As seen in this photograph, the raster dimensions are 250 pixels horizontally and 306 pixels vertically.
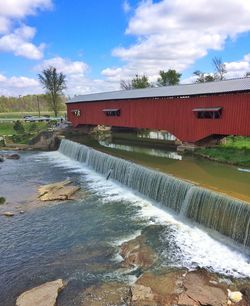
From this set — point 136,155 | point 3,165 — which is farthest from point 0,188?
point 136,155

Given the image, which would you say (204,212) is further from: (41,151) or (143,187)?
(41,151)

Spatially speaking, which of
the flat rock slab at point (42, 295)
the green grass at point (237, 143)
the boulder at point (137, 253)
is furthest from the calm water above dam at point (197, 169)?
the flat rock slab at point (42, 295)

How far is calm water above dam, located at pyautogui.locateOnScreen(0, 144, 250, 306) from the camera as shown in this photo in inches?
474

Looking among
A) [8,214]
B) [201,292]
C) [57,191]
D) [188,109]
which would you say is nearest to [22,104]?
[188,109]

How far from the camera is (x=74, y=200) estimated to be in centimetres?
2069

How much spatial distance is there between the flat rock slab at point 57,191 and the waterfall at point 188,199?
3.63 m

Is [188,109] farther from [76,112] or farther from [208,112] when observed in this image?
[76,112]

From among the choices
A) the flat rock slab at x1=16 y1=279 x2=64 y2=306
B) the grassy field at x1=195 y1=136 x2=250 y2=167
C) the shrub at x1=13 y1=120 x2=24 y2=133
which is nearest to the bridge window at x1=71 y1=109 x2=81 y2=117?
the shrub at x1=13 y1=120 x2=24 y2=133

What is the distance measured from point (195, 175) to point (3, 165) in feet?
65.1

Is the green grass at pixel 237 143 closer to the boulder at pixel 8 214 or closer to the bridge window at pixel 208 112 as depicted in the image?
the bridge window at pixel 208 112

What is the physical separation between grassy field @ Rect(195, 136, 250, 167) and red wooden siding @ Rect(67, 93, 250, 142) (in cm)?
152

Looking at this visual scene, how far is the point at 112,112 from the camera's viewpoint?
40.0 meters

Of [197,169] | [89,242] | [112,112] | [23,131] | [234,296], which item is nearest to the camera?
[234,296]

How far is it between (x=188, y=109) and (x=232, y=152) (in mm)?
5448
